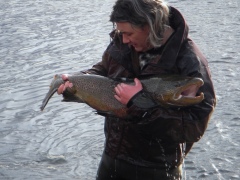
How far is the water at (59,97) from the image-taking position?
703 cm

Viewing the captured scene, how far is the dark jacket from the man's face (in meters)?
0.10

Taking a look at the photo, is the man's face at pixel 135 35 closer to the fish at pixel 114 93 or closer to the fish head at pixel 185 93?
the fish at pixel 114 93

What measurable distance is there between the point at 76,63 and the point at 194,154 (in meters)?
4.42

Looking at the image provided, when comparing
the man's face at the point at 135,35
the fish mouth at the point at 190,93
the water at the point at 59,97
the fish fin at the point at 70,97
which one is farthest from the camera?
the water at the point at 59,97

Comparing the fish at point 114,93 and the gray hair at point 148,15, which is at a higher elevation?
the gray hair at point 148,15

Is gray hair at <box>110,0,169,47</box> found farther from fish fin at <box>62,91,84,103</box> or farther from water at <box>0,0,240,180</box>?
water at <box>0,0,240,180</box>

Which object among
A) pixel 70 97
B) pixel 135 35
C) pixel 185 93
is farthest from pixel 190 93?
pixel 70 97

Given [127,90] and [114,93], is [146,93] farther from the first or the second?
[114,93]

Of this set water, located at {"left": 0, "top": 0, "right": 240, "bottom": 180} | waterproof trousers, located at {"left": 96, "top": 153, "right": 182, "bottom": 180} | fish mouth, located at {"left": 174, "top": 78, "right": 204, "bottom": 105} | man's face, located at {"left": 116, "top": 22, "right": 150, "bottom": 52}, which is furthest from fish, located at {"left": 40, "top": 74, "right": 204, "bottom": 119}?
water, located at {"left": 0, "top": 0, "right": 240, "bottom": 180}

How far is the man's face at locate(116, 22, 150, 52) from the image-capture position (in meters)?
4.11

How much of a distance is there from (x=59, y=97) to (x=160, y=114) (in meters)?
5.41

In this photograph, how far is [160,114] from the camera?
158 inches

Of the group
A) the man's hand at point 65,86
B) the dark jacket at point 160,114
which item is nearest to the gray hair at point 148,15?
the dark jacket at point 160,114

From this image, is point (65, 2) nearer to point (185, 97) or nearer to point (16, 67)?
point (16, 67)
